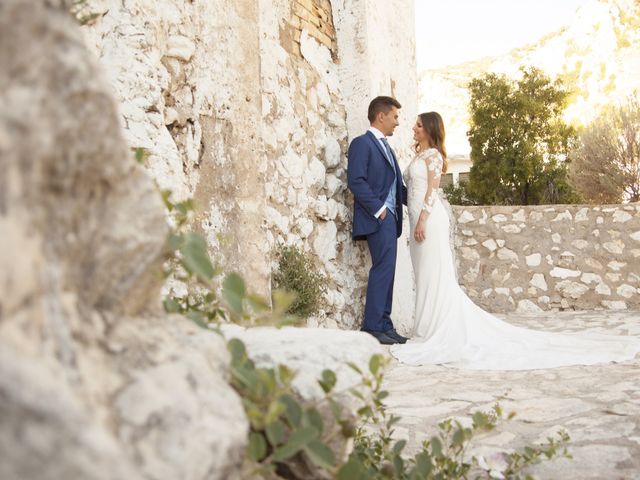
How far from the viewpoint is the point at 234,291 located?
104 cm

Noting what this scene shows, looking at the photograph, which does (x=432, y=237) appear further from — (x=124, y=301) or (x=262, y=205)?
(x=124, y=301)

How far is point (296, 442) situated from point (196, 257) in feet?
1.04

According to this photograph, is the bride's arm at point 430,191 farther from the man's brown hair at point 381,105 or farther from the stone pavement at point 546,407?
the stone pavement at point 546,407

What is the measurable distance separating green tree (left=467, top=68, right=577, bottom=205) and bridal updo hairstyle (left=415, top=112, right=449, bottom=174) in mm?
10950

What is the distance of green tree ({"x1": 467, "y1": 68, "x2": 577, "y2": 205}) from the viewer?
52.3 ft

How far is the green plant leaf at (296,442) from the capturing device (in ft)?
3.00

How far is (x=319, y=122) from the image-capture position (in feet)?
16.3

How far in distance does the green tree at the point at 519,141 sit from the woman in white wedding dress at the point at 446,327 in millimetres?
11051

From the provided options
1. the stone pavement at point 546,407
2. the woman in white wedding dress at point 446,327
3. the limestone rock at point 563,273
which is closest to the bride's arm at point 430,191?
the woman in white wedding dress at point 446,327

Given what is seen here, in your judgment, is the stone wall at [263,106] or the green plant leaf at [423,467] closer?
the green plant leaf at [423,467]

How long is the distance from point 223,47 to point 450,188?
14979mm

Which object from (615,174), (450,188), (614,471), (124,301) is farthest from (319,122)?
(450,188)

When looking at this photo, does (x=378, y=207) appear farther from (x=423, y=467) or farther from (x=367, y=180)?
(x=423, y=467)

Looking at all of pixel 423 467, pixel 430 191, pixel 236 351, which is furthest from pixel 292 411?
pixel 430 191
